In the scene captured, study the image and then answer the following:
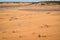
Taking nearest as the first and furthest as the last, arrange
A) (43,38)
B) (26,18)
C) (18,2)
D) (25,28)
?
(43,38) < (25,28) < (26,18) < (18,2)

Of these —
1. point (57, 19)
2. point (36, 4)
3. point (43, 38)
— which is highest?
point (36, 4)

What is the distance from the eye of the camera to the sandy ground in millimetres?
1172

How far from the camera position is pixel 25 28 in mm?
1261

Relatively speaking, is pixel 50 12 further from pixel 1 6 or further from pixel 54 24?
pixel 1 6

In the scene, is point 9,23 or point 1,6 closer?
point 9,23

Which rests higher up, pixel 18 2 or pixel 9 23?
pixel 18 2

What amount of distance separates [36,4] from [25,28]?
16.3 inches

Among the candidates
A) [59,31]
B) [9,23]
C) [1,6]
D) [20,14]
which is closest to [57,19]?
[59,31]

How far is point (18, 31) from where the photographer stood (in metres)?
1.23

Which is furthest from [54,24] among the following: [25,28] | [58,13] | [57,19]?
[25,28]

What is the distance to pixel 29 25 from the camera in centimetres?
129

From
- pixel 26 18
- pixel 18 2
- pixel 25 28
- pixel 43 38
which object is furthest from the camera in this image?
pixel 18 2

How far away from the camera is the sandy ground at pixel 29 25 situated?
1.17 m

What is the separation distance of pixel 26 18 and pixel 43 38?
356 millimetres
